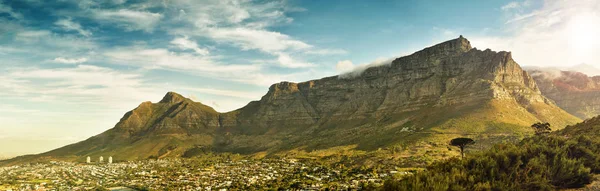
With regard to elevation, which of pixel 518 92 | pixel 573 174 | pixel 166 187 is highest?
pixel 518 92

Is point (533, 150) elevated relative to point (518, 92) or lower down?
lower down

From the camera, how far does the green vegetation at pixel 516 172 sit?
86.0 ft

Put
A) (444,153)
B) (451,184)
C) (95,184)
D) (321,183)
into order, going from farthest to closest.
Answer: (95,184)
(444,153)
(321,183)
(451,184)

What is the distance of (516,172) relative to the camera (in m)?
28.1

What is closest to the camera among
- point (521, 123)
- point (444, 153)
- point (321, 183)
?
point (321, 183)

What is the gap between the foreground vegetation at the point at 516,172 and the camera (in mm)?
26203

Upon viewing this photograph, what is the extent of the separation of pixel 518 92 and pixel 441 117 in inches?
2447

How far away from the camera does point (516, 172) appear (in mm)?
28078

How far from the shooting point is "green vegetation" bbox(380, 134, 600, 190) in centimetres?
2620

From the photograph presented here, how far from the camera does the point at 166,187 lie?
96.8 meters

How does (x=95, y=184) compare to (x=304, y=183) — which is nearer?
(x=304, y=183)

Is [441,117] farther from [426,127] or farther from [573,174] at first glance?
[573,174]

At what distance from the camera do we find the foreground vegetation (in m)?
26.2

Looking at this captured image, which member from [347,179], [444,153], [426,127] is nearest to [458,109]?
[426,127]
